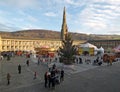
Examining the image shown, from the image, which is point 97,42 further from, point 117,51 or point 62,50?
point 62,50

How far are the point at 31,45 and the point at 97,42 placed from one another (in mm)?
35789

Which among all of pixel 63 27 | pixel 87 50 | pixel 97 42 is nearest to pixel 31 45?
pixel 63 27

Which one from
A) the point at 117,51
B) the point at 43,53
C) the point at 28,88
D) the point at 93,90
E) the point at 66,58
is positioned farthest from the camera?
the point at 43,53

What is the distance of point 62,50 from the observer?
3528cm

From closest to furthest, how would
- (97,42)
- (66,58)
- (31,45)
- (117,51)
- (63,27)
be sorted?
1. (66,58)
2. (117,51)
3. (63,27)
4. (31,45)
5. (97,42)

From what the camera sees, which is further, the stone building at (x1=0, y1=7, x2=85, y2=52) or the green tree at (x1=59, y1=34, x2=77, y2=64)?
the stone building at (x1=0, y1=7, x2=85, y2=52)

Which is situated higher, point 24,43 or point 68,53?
point 68,53

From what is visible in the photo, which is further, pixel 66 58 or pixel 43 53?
pixel 43 53

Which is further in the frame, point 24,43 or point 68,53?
point 24,43

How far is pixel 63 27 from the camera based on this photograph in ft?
324

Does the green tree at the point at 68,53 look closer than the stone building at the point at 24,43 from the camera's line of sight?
Yes

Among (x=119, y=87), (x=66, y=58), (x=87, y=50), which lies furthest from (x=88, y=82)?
(x=87, y=50)

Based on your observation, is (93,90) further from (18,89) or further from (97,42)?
(97,42)

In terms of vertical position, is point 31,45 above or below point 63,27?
below
